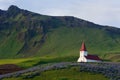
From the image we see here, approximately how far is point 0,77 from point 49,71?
11.3m

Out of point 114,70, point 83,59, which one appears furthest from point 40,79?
point 83,59

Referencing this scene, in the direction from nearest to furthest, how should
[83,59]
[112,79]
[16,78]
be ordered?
1. [112,79]
2. [16,78]
3. [83,59]

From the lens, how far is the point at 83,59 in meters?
141

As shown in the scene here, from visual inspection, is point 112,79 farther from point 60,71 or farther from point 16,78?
point 16,78

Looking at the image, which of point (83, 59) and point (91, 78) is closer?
point (91, 78)

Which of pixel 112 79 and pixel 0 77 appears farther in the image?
pixel 0 77

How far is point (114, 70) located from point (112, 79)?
31.7ft

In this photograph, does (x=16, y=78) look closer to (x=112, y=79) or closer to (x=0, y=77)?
(x=0, y=77)

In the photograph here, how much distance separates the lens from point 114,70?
88688mm

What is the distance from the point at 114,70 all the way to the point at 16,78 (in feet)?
73.2

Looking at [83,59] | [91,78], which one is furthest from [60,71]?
[83,59]

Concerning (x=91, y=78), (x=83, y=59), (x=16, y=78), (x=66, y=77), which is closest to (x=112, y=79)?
(x=91, y=78)

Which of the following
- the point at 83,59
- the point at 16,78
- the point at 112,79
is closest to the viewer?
the point at 112,79

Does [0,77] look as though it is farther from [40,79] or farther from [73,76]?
[73,76]
